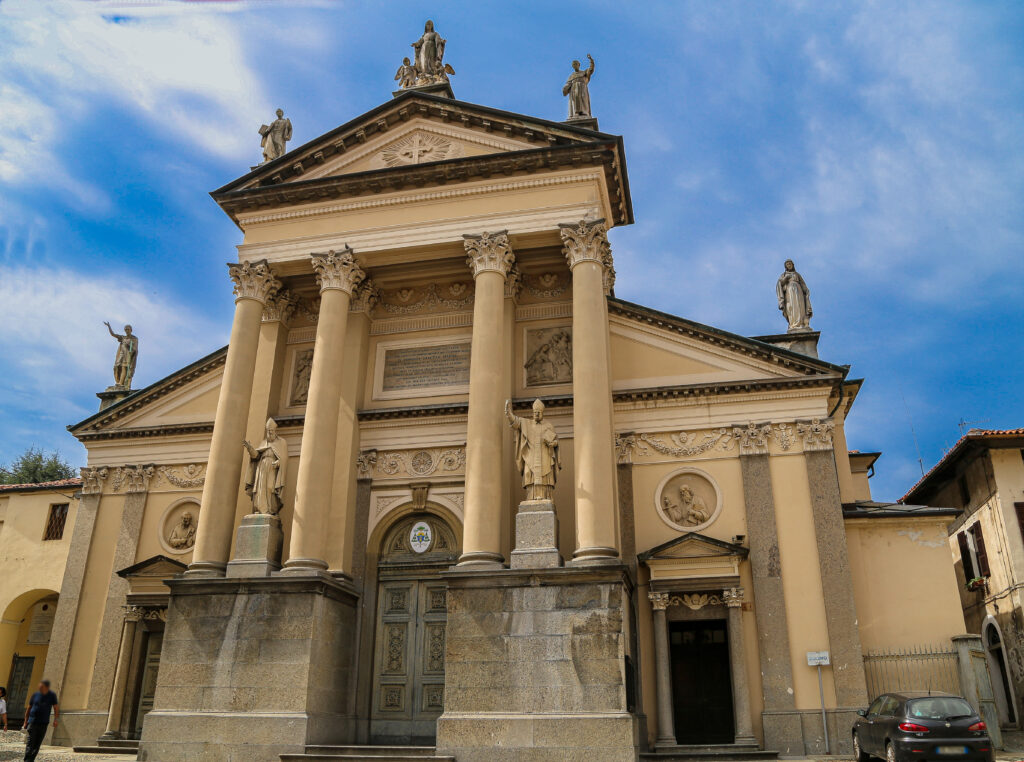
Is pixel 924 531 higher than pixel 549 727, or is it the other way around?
pixel 924 531

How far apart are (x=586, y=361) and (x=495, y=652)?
5.96 metres

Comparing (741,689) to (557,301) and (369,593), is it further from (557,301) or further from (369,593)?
(557,301)

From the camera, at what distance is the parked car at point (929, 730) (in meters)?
11.9

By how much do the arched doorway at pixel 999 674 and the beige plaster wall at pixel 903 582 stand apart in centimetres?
870

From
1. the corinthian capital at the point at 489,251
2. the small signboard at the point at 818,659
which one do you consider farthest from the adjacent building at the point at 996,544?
the corinthian capital at the point at 489,251

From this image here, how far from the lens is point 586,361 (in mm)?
16656

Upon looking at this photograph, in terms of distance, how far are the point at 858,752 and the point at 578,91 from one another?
15.4 m

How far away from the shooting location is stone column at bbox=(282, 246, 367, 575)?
54.7ft

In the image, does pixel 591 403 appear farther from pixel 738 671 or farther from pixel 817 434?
pixel 738 671

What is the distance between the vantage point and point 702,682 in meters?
18.5

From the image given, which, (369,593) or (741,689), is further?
(369,593)

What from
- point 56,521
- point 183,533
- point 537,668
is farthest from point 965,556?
point 56,521

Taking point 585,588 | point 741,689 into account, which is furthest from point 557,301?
point 741,689

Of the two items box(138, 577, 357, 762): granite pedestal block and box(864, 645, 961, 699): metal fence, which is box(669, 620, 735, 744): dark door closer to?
box(864, 645, 961, 699): metal fence
